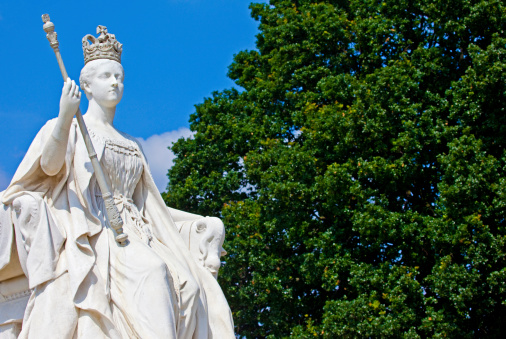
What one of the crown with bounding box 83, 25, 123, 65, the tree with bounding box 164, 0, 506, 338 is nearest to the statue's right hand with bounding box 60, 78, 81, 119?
the crown with bounding box 83, 25, 123, 65

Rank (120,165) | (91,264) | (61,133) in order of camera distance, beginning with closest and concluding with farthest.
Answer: (91,264)
(61,133)
(120,165)

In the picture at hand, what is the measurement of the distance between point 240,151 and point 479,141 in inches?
245

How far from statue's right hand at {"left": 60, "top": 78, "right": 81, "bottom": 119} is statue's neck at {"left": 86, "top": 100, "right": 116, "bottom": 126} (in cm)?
86

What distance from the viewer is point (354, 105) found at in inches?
591

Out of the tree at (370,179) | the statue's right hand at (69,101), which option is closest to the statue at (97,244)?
the statue's right hand at (69,101)

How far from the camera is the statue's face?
690 cm

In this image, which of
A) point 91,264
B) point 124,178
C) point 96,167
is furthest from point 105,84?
point 91,264

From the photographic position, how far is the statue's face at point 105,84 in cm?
690

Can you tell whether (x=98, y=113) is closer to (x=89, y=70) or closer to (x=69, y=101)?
(x=89, y=70)

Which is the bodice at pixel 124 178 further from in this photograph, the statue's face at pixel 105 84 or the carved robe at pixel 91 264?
the statue's face at pixel 105 84

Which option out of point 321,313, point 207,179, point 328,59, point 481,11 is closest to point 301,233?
point 321,313

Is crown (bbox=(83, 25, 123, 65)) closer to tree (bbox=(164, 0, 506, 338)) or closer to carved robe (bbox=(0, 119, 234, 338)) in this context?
carved robe (bbox=(0, 119, 234, 338))

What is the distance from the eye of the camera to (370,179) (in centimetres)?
1533

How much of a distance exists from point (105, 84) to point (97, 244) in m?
1.52
